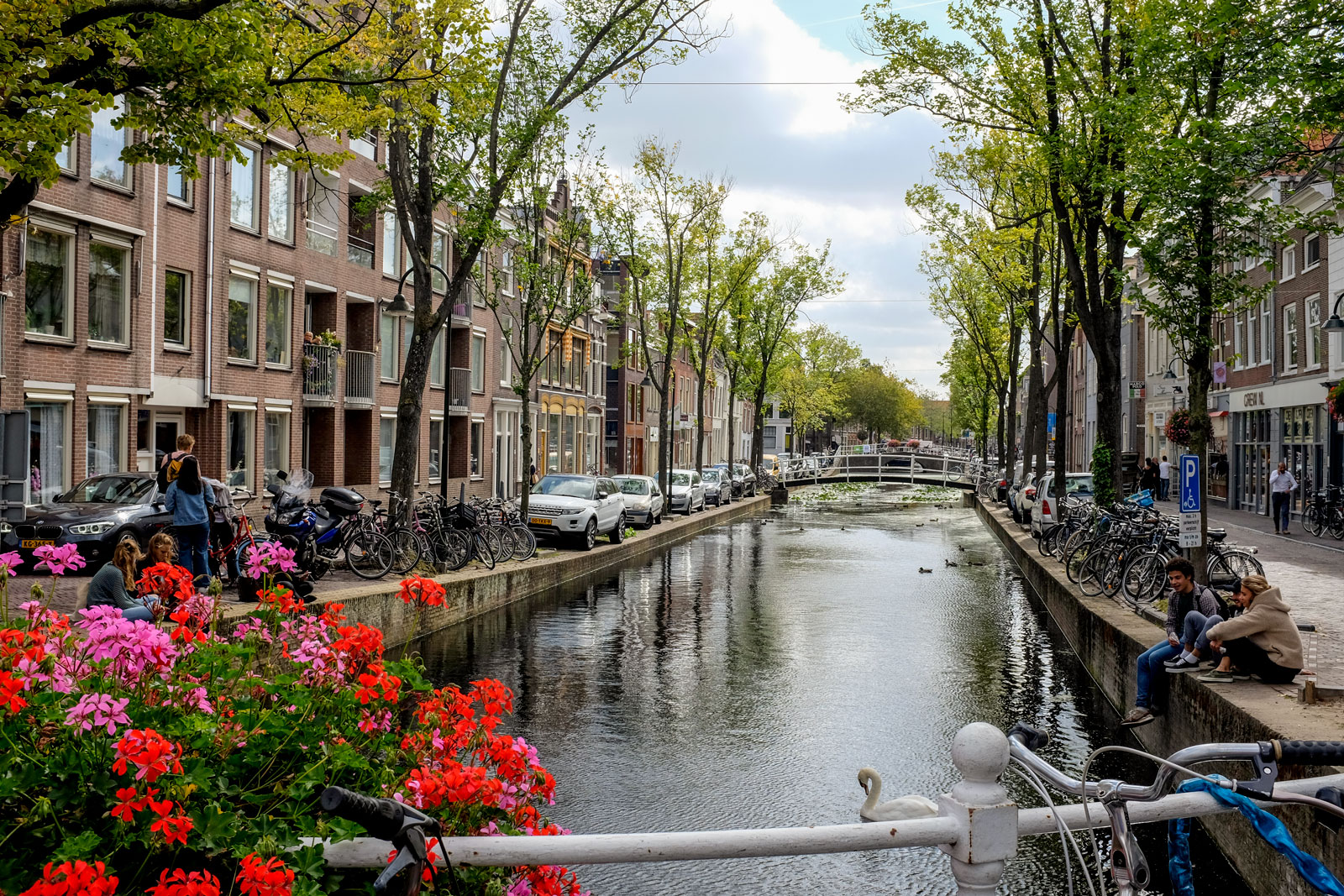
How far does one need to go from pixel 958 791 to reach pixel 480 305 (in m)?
43.0

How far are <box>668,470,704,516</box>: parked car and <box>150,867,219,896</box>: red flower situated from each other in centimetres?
3756

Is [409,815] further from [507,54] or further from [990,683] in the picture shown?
[507,54]

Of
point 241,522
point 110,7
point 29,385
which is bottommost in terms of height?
point 241,522

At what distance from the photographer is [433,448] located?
4134 centimetres

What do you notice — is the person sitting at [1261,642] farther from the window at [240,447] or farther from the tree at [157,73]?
the window at [240,447]

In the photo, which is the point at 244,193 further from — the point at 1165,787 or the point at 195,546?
the point at 1165,787

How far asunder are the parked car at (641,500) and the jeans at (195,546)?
755 inches

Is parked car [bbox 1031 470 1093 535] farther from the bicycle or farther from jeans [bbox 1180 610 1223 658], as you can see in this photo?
the bicycle

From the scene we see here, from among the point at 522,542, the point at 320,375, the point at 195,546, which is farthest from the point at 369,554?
the point at 320,375

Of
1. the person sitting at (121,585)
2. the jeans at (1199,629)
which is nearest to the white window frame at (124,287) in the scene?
the person sitting at (121,585)

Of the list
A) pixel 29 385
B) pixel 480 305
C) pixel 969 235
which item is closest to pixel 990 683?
pixel 29 385

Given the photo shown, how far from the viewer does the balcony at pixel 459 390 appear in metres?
41.4

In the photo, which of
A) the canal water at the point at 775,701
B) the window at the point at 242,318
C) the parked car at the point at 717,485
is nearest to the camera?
the canal water at the point at 775,701

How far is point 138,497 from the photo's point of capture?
18.4m
